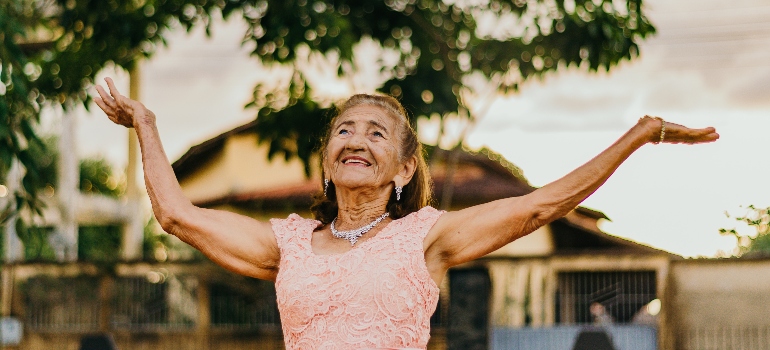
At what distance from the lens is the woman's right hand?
250 centimetres

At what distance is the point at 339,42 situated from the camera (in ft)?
22.0

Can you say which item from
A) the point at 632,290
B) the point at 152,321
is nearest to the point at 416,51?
the point at 632,290

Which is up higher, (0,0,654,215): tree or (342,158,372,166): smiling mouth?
(0,0,654,215): tree

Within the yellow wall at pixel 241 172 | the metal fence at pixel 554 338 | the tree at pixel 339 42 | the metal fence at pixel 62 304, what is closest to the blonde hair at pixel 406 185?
the tree at pixel 339 42

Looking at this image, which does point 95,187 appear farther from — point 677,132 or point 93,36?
point 677,132

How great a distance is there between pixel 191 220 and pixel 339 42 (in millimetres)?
4384

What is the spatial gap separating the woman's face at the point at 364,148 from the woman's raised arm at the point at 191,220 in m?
0.24

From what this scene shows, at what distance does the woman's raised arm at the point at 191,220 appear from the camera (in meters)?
2.43

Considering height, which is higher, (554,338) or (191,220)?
(191,220)

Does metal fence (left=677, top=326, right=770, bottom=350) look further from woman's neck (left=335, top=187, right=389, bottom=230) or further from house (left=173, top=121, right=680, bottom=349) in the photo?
woman's neck (left=335, top=187, right=389, bottom=230)

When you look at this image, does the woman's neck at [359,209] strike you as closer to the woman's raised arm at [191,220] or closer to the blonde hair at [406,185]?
the blonde hair at [406,185]

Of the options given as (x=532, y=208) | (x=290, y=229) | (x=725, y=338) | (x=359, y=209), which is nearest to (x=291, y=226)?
(x=290, y=229)

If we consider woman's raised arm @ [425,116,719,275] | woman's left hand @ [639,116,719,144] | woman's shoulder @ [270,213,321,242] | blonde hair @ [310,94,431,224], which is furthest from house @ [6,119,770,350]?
woman's left hand @ [639,116,719,144]

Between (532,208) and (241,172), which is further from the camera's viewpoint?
(241,172)
